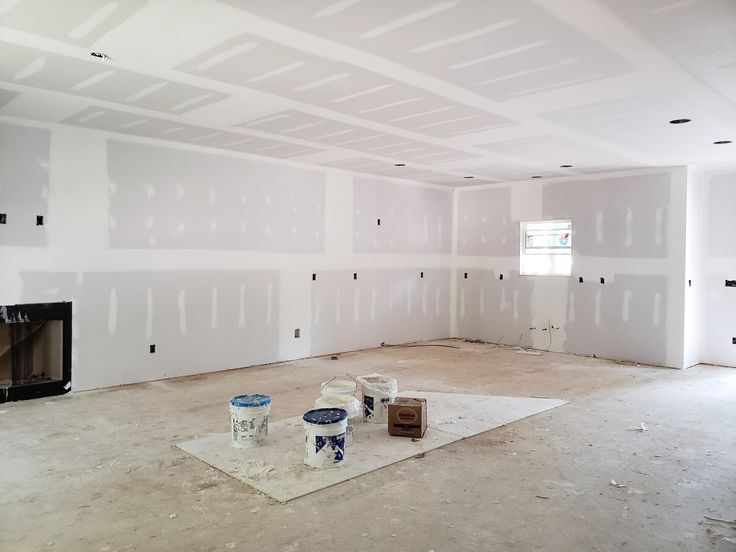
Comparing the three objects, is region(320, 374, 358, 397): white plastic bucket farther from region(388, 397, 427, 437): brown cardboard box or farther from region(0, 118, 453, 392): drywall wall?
region(0, 118, 453, 392): drywall wall

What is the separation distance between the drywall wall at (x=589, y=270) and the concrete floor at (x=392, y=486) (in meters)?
1.94

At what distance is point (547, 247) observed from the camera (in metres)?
8.34

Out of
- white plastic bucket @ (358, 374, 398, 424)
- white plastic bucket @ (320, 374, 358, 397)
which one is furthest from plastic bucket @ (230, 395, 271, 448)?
white plastic bucket @ (358, 374, 398, 424)

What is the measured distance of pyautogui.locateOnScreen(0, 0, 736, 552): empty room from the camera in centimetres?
285

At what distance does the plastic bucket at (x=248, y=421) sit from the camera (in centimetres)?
378

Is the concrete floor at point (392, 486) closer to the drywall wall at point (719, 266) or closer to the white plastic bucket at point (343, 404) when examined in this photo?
the white plastic bucket at point (343, 404)

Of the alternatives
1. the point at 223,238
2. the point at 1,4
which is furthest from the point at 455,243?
the point at 1,4

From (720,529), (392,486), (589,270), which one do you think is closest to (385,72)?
(392,486)

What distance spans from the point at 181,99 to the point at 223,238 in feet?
7.89

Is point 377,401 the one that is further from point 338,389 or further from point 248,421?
point 248,421

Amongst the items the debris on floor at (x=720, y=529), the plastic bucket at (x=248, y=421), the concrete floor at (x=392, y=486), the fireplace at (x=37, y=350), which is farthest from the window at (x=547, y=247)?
the fireplace at (x=37, y=350)

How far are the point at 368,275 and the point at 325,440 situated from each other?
4.85m

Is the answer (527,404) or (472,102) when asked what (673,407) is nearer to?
(527,404)

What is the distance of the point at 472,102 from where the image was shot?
4.23 m
